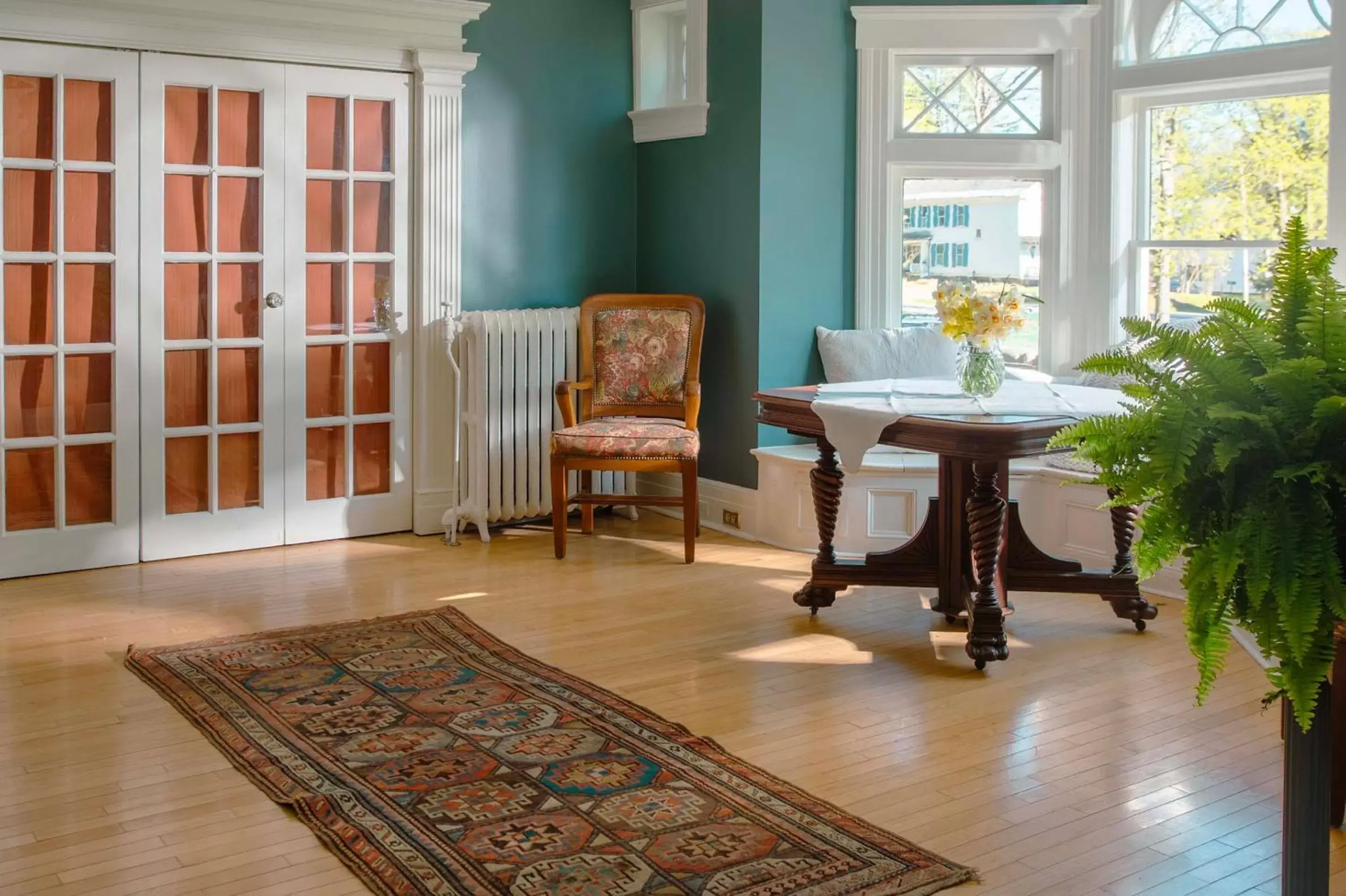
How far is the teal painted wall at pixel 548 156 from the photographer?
6195mm

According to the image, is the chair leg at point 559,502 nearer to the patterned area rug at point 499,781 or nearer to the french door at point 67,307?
the patterned area rug at point 499,781

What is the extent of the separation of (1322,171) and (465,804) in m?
4.05

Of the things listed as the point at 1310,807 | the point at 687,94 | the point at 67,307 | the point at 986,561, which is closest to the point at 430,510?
the point at 67,307

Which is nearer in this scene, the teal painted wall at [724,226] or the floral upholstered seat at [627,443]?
the floral upholstered seat at [627,443]

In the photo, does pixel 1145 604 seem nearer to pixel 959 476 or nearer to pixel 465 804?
pixel 959 476

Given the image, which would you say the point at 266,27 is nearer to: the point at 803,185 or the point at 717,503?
the point at 803,185

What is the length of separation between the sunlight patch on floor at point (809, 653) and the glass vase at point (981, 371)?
930mm

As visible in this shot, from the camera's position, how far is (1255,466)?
1644mm

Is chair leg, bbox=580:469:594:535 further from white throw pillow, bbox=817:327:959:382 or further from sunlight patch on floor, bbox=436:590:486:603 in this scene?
white throw pillow, bbox=817:327:959:382

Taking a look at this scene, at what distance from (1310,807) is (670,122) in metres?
5.11

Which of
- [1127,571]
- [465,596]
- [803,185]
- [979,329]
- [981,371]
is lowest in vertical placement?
[465,596]

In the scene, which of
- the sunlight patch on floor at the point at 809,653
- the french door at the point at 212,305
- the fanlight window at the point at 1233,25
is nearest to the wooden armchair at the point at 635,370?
the french door at the point at 212,305

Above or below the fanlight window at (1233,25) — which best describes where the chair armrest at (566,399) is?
below

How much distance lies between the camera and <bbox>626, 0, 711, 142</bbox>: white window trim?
616 cm
